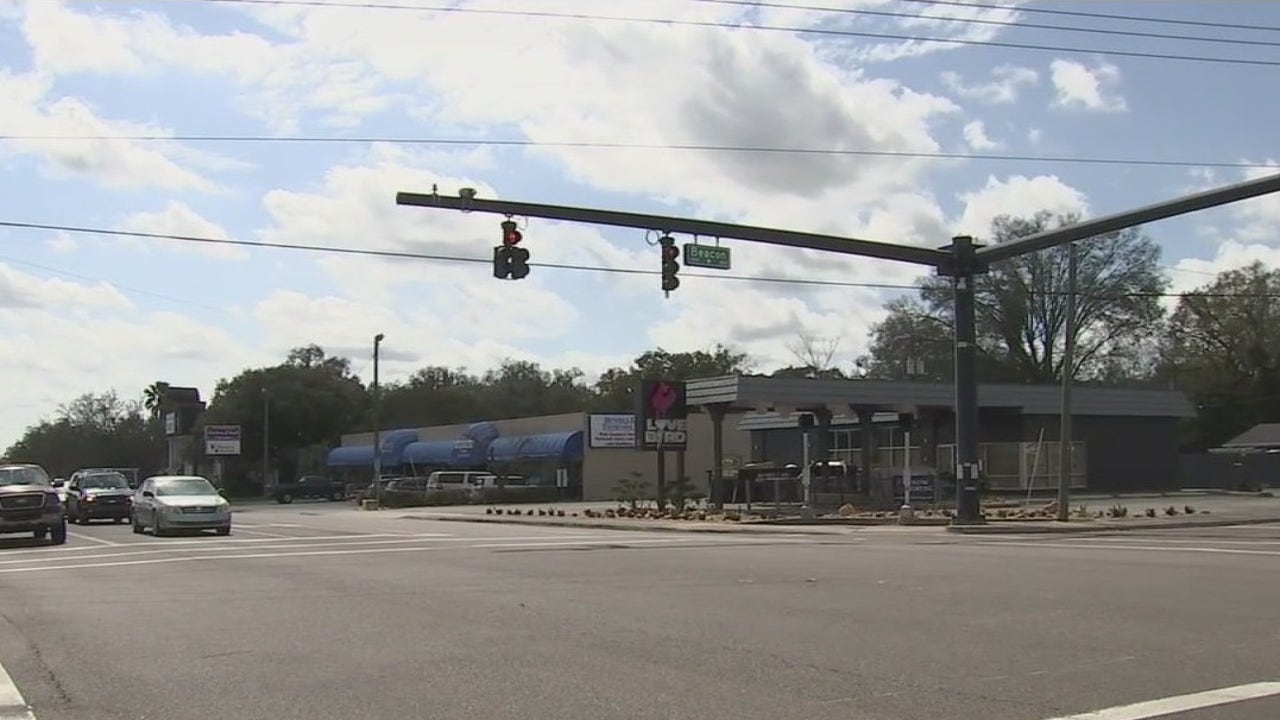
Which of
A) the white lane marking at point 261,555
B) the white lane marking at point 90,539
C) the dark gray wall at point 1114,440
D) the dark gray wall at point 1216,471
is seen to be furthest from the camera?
the dark gray wall at point 1216,471

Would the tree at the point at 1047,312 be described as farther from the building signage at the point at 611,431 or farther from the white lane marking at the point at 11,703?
the white lane marking at the point at 11,703

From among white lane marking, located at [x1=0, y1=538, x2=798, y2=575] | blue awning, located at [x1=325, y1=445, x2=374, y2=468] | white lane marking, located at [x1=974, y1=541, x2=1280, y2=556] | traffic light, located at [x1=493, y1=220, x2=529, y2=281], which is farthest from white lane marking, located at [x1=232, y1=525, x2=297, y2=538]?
blue awning, located at [x1=325, y1=445, x2=374, y2=468]

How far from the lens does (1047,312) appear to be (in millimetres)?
72188

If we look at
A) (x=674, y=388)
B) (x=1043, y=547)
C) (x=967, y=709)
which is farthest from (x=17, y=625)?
(x=674, y=388)

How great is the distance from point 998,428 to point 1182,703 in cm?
4733

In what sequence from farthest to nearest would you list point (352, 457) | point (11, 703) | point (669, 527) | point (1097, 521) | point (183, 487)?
point (352, 457) → point (669, 527) → point (1097, 521) → point (183, 487) → point (11, 703)

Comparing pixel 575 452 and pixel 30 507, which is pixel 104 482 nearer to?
pixel 30 507

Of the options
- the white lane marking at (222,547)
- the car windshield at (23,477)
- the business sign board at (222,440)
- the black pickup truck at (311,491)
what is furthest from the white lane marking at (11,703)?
the business sign board at (222,440)

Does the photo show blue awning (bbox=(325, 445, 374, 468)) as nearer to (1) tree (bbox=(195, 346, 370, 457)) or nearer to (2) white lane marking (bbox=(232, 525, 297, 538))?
(1) tree (bbox=(195, 346, 370, 457))

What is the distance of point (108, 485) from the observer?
37781mm

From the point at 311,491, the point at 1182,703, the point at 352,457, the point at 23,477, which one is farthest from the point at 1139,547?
the point at 352,457

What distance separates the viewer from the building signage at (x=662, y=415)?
41.8 meters

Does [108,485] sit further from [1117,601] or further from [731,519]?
[1117,601]

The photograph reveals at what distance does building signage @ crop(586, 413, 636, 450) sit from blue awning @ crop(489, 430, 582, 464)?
0.83m
